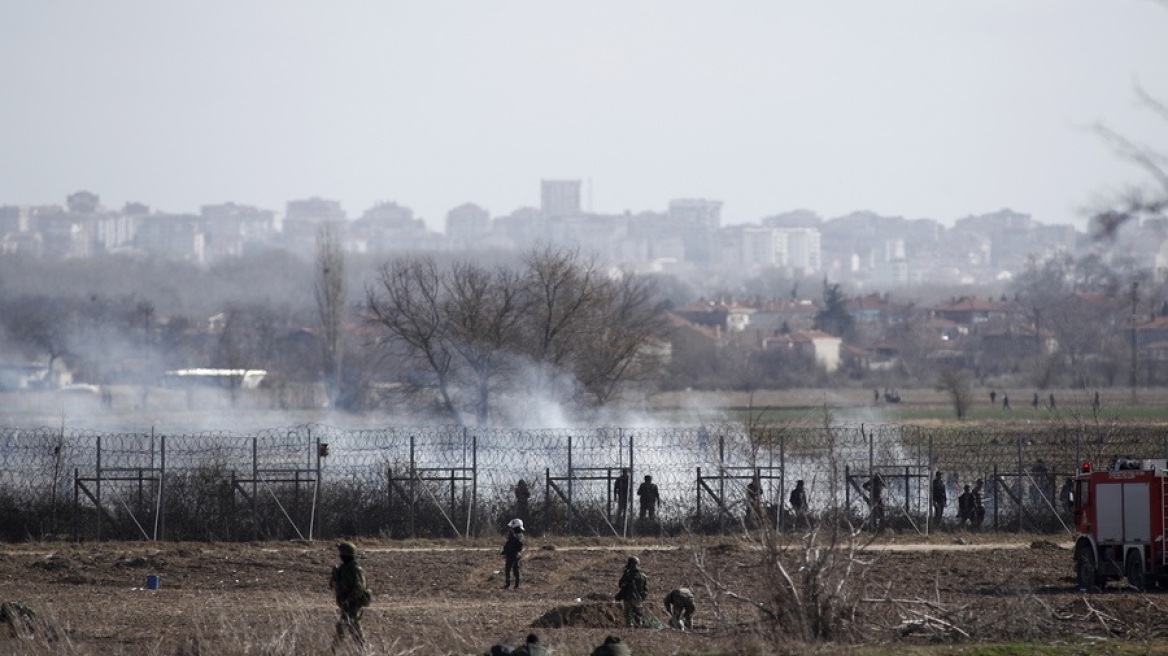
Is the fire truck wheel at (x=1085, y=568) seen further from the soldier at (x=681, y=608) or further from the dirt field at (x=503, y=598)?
the soldier at (x=681, y=608)

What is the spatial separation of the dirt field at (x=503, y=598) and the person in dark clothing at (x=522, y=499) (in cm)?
97

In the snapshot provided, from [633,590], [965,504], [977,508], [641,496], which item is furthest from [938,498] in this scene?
[633,590]

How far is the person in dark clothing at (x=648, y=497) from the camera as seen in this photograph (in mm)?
29359

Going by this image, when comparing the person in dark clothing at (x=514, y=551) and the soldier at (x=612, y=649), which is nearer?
the soldier at (x=612, y=649)

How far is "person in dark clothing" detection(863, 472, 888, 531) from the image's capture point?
28906 millimetres

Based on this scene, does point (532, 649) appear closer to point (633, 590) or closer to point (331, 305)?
point (633, 590)

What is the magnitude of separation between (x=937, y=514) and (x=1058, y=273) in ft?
298

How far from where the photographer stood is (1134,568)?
73.0ft

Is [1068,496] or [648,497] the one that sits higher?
[1068,496]

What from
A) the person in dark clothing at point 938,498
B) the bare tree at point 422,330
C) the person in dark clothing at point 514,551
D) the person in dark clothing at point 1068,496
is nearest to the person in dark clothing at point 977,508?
the person in dark clothing at point 938,498

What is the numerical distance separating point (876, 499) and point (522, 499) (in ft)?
21.2

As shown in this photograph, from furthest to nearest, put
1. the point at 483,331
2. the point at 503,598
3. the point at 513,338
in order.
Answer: the point at 513,338, the point at 483,331, the point at 503,598

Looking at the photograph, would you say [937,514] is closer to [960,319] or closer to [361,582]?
[361,582]

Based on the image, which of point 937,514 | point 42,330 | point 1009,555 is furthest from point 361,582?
point 42,330
